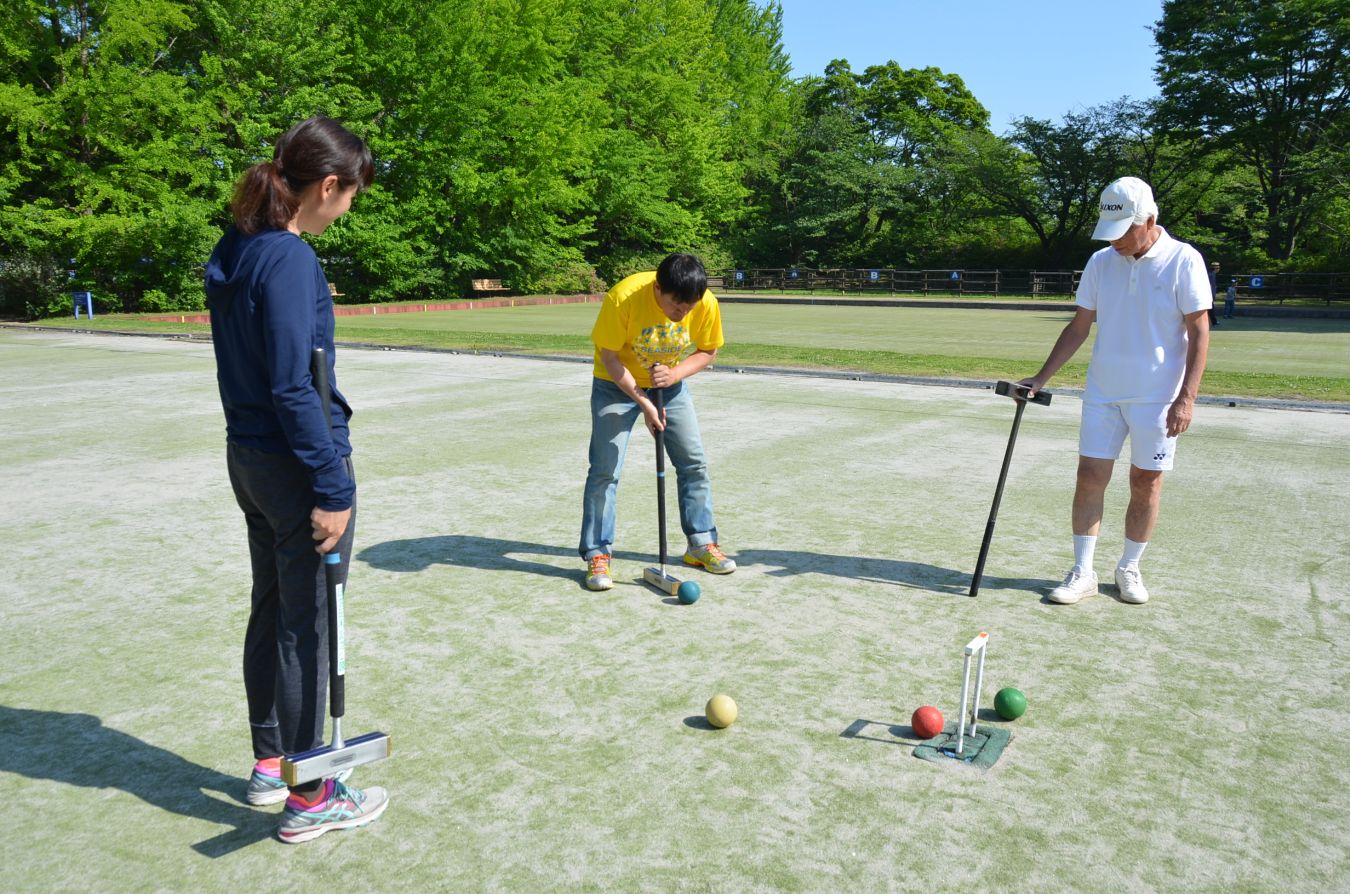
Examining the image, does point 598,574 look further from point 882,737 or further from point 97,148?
point 97,148

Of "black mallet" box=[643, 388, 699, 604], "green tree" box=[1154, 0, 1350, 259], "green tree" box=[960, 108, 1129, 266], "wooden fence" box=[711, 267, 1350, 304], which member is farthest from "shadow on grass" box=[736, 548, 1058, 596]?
"green tree" box=[960, 108, 1129, 266]

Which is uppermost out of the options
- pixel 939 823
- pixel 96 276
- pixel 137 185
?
pixel 137 185

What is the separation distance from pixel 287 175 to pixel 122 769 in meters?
1.97

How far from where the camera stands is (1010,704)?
3.62 metres

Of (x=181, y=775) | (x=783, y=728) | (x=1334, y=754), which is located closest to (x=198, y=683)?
(x=181, y=775)

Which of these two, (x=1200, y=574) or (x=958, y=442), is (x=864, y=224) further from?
(x=1200, y=574)

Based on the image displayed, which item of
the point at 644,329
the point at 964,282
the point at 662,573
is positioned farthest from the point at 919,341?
the point at 964,282

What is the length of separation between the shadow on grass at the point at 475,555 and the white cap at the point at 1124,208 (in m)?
2.80

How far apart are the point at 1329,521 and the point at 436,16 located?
34511 millimetres

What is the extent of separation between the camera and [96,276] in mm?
28906

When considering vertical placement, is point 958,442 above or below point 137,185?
below

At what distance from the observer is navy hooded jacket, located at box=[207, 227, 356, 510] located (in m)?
2.62

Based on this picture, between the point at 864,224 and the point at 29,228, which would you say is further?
the point at 864,224

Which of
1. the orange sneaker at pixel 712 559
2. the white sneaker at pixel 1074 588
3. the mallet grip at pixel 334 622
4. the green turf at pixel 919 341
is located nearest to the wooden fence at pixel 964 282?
the green turf at pixel 919 341
